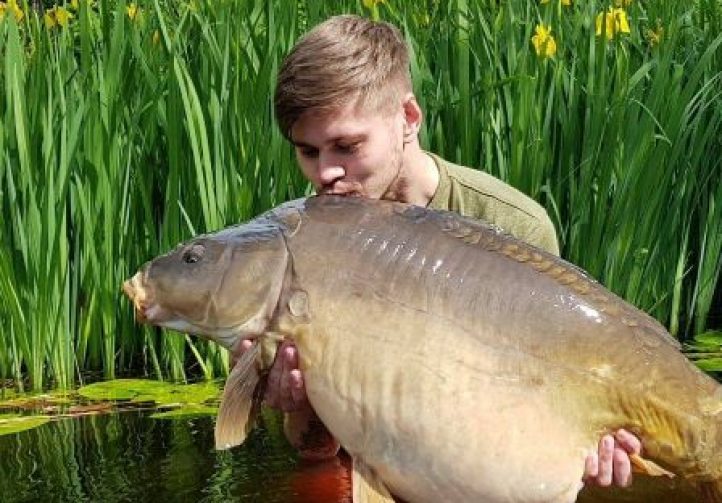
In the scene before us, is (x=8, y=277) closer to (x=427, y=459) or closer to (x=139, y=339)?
(x=139, y=339)

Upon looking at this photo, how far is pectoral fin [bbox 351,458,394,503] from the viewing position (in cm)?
243

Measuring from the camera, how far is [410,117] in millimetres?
2949

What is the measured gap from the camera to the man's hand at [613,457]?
7.70 ft

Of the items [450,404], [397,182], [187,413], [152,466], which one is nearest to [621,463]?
[450,404]

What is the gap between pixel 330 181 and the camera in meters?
2.74

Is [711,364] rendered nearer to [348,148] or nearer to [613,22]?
[613,22]

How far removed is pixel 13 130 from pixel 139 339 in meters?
0.77

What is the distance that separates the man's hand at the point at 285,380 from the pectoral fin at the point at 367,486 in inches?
6.8

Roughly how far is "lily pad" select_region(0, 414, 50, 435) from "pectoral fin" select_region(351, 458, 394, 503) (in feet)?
5.08

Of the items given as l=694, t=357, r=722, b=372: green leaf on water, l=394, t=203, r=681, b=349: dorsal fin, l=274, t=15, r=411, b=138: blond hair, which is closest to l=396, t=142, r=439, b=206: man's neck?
l=274, t=15, r=411, b=138: blond hair

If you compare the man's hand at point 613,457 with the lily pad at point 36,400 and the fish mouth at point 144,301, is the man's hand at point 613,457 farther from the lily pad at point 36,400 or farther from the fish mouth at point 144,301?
the lily pad at point 36,400

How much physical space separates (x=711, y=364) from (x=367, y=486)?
202 cm

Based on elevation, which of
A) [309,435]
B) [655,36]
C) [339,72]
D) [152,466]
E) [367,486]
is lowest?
[152,466]

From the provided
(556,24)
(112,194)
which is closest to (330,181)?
(112,194)
